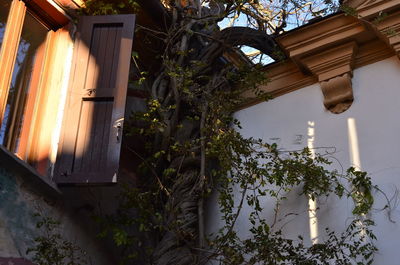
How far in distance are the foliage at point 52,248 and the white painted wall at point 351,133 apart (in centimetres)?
153

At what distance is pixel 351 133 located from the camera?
5930 mm

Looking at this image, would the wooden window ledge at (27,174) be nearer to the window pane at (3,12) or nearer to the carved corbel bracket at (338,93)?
the window pane at (3,12)

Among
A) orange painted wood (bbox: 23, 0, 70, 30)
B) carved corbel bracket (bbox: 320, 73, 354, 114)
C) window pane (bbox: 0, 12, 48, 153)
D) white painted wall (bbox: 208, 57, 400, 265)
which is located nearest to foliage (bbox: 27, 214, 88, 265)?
window pane (bbox: 0, 12, 48, 153)

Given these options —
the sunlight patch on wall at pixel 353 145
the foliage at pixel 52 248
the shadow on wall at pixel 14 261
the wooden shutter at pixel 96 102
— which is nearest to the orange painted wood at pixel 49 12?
the wooden shutter at pixel 96 102

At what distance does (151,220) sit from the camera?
19.0 ft

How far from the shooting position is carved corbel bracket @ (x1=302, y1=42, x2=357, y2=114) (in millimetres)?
6121

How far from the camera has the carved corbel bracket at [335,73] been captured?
612 centimetres

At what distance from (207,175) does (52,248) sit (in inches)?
69.9

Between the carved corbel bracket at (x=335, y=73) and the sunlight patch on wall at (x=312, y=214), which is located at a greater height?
the carved corbel bracket at (x=335, y=73)

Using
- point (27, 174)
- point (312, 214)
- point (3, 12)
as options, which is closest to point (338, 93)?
point (312, 214)

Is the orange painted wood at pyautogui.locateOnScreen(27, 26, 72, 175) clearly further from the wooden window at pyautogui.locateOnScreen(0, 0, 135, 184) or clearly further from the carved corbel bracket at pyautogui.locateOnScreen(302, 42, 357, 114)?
the carved corbel bracket at pyautogui.locateOnScreen(302, 42, 357, 114)

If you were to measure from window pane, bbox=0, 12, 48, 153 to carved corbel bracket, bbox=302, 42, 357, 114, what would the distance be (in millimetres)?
2565

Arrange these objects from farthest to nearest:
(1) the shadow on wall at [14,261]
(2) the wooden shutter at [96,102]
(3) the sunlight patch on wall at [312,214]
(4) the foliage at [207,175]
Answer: (3) the sunlight patch on wall at [312,214] < (4) the foliage at [207,175] < (2) the wooden shutter at [96,102] < (1) the shadow on wall at [14,261]

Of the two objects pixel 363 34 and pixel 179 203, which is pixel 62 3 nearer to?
pixel 179 203
